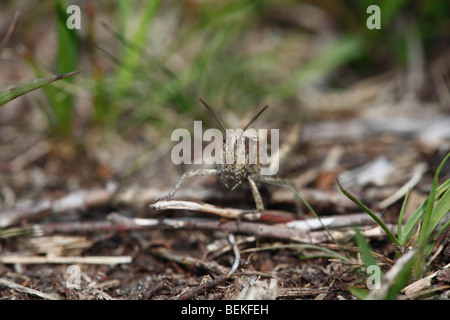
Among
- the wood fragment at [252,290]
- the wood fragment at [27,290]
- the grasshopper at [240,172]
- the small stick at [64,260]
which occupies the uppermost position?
the grasshopper at [240,172]

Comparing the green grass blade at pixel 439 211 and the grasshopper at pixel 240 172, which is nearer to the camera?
the green grass blade at pixel 439 211

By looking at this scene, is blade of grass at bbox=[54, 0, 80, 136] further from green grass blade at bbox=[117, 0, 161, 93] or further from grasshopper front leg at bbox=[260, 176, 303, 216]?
grasshopper front leg at bbox=[260, 176, 303, 216]

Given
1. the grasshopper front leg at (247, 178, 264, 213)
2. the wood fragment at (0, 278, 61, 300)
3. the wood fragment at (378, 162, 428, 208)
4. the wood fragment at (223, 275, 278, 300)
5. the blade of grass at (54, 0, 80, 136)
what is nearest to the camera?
the wood fragment at (223, 275, 278, 300)

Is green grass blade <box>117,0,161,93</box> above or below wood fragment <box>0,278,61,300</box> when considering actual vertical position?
above

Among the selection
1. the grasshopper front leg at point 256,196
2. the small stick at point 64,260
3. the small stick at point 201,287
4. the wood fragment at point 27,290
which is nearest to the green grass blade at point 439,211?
the grasshopper front leg at point 256,196

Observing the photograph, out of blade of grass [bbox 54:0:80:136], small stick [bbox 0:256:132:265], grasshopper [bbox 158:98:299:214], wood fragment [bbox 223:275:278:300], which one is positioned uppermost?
blade of grass [bbox 54:0:80:136]

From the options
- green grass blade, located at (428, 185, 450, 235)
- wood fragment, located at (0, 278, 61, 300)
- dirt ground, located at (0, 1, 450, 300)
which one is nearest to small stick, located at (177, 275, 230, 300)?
dirt ground, located at (0, 1, 450, 300)

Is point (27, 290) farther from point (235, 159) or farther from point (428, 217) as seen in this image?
point (428, 217)

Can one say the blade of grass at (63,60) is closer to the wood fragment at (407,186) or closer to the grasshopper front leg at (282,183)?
the grasshopper front leg at (282,183)

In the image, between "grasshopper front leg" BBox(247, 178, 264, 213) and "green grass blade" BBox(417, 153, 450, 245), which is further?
"grasshopper front leg" BBox(247, 178, 264, 213)

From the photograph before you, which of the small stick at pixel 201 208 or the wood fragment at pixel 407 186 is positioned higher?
the wood fragment at pixel 407 186

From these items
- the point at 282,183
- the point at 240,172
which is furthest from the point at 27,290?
the point at 282,183
